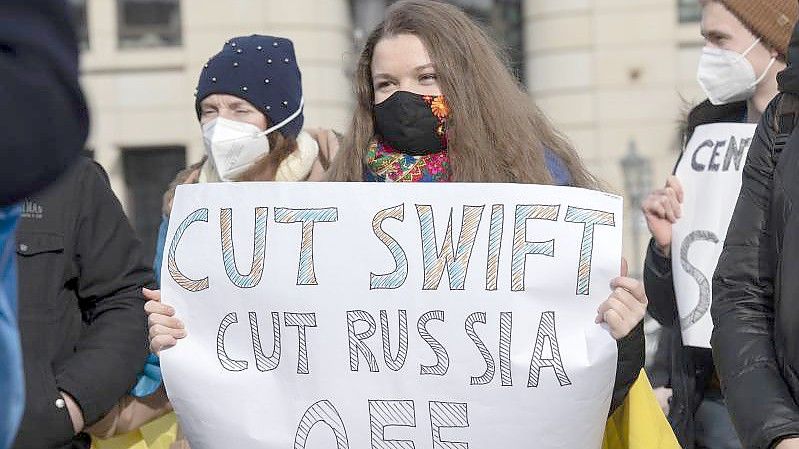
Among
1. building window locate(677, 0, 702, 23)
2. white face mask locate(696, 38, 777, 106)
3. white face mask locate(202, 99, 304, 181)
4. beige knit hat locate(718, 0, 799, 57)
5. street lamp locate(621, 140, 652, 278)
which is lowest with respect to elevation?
street lamp locate(621, 140, 652, 278)

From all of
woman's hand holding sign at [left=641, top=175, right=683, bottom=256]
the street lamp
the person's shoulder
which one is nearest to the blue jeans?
woman's hand holding sign at [left=641, top=175, right=683, bottom=256]

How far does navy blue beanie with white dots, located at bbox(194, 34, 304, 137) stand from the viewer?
393 centimetres

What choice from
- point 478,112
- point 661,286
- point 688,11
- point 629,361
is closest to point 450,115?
point 478,112

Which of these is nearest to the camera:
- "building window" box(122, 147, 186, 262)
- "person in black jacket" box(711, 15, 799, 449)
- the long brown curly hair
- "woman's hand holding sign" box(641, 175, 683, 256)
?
"person in black jacket" box(711, 15, 799, 449)

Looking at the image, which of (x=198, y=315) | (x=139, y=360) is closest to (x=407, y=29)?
(x=198, y=315)

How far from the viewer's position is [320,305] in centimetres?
270

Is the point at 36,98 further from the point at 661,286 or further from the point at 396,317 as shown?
the point at 661,286

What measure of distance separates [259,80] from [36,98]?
8.87 feet

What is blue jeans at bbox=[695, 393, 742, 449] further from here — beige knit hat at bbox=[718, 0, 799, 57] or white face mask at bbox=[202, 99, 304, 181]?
white face mask at bbox=[202, 99, 304, 181]

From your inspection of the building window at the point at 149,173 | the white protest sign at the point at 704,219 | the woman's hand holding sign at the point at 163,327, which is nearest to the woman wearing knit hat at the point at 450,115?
the woman's hand holding sign at the point at 163,327

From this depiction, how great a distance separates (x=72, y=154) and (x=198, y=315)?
4.87ft

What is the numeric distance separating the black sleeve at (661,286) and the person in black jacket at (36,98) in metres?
2.49

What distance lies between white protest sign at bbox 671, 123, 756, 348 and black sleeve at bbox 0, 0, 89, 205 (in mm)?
2363

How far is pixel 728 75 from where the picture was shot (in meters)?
3.62
